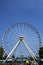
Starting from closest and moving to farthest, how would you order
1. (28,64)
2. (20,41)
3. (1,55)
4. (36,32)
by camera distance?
(28,64)
(36,32)
(20,41)
(1,55)

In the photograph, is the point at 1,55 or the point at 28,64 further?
the point at 1,55

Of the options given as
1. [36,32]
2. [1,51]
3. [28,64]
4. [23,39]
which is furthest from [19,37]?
[28,64]

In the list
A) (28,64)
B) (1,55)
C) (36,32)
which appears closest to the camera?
(28,64)

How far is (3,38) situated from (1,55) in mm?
13737

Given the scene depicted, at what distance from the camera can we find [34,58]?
85000mm

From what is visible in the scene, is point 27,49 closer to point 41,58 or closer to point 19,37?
point 19,37

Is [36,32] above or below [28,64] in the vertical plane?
above

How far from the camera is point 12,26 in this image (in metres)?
78.7

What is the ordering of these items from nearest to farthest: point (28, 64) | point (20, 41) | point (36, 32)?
point (28, 64), point (36, 32), point (20, 41)

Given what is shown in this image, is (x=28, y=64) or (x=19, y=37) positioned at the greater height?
(x=19, y=37)

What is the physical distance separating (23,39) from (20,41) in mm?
1706

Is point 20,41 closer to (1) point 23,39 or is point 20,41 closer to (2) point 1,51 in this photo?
(1) point 23,39

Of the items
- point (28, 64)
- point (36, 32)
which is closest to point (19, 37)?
point (36, 32)

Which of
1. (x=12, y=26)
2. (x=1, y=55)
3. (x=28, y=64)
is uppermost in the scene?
(x=12, y=26)
